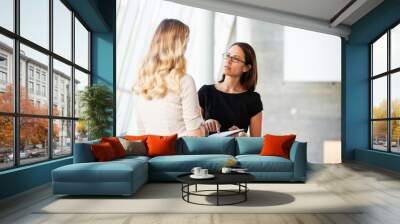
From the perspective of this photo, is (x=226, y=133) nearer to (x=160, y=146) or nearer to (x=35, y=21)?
(x=160, y=146)

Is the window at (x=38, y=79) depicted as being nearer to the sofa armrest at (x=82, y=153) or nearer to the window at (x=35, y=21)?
the window at (x=35, y=21)

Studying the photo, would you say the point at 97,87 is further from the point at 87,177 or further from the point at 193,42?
the point at 87,177

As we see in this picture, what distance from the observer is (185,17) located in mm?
9062

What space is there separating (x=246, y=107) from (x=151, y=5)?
10.4ft

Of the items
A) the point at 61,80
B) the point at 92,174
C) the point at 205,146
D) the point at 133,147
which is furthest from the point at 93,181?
the point at 61,80

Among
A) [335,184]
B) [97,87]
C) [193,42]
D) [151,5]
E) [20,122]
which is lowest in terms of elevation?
[335,184]

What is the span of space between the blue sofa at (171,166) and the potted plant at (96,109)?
1930mm

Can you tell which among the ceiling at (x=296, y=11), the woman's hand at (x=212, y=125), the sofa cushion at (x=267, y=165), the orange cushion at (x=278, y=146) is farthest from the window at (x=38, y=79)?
the orange cushion at (x=278, y=146)

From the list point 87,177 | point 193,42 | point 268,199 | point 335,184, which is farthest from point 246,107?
point 87,177

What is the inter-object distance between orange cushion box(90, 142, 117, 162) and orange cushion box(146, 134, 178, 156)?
995mm

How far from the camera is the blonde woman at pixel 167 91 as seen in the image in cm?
821

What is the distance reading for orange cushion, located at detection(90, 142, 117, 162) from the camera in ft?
18.5

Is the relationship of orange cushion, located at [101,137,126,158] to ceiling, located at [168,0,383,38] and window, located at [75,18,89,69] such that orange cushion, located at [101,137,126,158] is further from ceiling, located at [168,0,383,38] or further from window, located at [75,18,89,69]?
ceiling, located at [168,0,383,38]

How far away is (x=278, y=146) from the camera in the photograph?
21.3 feet
